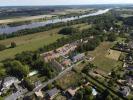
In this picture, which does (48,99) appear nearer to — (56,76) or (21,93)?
(21,93)

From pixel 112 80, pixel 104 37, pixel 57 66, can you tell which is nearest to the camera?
pixel 112 80

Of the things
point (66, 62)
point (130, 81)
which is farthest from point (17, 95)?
point (130, 81)

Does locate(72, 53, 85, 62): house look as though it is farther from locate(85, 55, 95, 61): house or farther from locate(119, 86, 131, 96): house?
locate(119, 86, 131, 96): house

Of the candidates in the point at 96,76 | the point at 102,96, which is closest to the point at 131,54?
the point at 96,76

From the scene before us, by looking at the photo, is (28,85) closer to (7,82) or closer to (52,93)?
(7,82)

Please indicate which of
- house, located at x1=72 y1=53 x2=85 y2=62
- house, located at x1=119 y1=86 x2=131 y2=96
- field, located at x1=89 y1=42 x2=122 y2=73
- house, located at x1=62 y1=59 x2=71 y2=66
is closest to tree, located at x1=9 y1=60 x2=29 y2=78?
house, located at x1=62 y1=59 x2=71 y2=66
